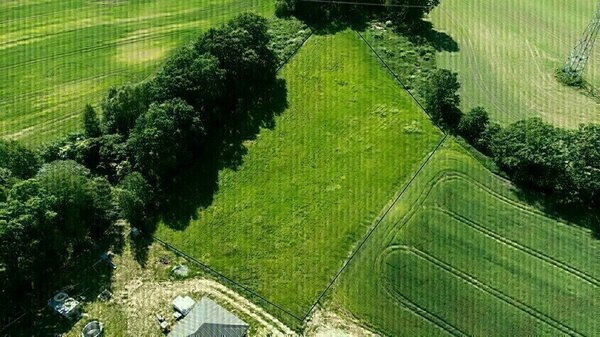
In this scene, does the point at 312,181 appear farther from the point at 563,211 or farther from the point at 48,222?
the point at 48,222

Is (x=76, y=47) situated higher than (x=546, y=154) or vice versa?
(x=76, y=47)

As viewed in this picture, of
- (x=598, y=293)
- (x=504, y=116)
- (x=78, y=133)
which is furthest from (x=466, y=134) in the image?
(x=78, y=133)

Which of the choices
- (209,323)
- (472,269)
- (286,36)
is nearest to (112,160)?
(209,323)

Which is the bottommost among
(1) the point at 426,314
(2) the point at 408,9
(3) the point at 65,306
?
(3) the point at 65,306

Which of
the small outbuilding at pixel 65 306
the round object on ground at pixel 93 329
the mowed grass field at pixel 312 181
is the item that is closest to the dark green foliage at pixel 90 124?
the mowed grass field at pixel 312 181

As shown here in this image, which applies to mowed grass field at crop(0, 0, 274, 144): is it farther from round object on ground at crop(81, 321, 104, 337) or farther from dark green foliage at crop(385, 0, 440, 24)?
round object on ground at crop(81, 321, 104, 337)

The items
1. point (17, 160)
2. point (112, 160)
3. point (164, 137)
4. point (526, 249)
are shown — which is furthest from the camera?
point (112, 160)

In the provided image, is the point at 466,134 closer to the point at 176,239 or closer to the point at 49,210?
the point at 176,239
